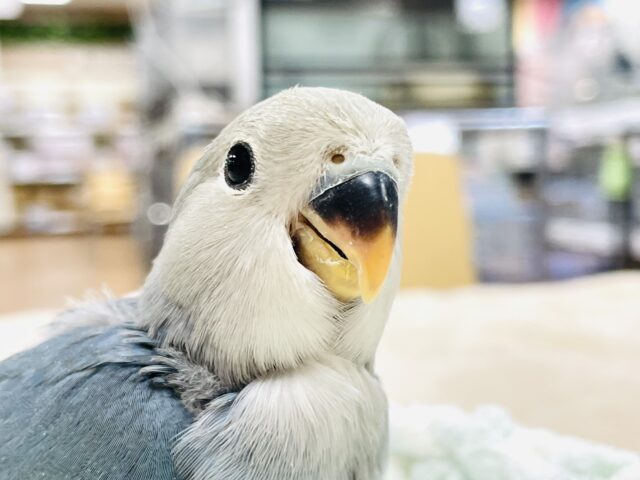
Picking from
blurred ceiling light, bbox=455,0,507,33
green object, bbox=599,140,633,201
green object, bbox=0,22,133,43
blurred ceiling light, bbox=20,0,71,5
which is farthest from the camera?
green object, bbox=0,22,133,43

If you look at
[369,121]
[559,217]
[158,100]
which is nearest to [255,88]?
[158,100]

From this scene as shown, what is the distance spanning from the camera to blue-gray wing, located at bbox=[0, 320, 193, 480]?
0.32 m

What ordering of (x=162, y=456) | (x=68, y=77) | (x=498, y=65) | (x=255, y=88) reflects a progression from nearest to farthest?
(x=162, y=456) → (x=255, y=88) → (x=498, y=65) → (x=68, y=77)

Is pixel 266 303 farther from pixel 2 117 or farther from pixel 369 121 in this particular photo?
pixel 2 117

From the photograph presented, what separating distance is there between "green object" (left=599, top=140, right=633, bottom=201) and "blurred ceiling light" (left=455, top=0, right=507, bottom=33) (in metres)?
0.97

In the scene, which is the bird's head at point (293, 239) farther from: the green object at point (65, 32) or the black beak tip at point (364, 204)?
the green object at point (65, 32)

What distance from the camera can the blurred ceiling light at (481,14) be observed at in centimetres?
276

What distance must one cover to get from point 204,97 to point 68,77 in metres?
4.49

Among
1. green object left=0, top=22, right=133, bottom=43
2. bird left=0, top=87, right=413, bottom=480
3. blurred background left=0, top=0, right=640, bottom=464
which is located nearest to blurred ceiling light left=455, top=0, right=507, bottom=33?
blurred background left=0, top=0, right=640, bottom=464

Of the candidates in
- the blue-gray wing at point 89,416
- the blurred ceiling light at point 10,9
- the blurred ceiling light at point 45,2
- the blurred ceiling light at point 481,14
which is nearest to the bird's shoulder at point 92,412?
the blue-gray wing at point 89,416

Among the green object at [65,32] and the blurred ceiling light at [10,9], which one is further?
the green object at [65,32]

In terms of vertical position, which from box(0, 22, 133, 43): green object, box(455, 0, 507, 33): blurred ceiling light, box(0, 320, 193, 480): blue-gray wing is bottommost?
box(0, 320, 193, 480): blue-gray wing

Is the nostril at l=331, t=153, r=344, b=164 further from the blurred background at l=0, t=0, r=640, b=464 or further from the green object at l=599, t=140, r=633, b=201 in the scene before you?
the green object at l=599, t=140, r=633, b=201

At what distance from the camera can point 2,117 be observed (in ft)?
18.6
